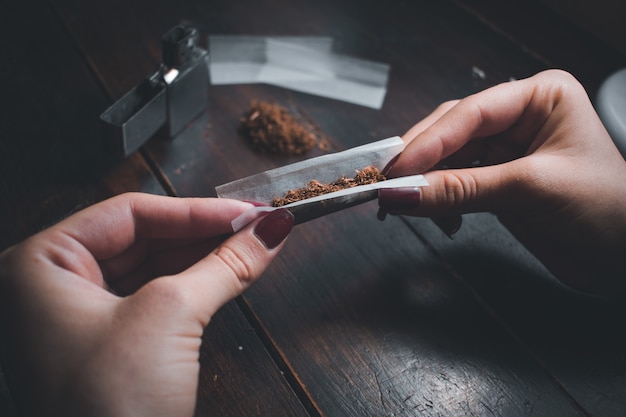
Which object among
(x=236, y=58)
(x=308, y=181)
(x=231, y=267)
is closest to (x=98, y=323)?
(x=231, y=267)

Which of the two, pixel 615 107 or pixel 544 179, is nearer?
pixel 544 179

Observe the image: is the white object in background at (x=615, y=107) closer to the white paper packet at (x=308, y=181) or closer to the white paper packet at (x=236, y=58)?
the white paper packet at (x=308, y=181)

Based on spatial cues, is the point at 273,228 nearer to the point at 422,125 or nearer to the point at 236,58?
the point at 422,125

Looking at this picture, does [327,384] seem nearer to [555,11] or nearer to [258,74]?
[258,74]

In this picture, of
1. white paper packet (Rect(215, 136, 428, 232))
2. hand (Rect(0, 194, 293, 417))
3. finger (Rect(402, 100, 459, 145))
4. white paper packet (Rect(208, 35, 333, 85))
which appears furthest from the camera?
white paper packet (Rect(208, 35, 333, 85))

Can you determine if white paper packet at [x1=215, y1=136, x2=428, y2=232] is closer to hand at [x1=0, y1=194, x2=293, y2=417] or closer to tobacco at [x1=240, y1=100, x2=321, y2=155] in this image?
hand at [x1=0, y1=194, x2=293, y2=417]

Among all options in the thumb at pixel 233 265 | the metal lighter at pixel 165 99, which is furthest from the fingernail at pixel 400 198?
the metal lighter at pixel 165 99

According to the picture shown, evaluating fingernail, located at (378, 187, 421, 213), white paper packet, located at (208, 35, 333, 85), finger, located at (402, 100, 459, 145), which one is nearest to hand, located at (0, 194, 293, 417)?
fingernail, located at (378, 187, 421, 213)
